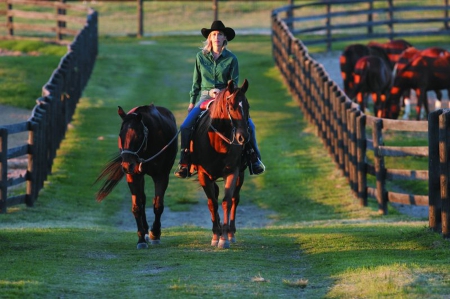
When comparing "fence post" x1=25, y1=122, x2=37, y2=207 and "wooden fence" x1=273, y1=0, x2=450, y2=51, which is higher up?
"wooden fence" x1=273, y1=0, x2=450, y2=51

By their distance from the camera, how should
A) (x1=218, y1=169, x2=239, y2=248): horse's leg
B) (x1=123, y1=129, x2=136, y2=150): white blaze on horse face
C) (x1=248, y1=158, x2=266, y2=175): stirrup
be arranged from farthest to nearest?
(x1=248, y1=158, x2=266, y2=175): stirrup → (x1=218, y1=169, x2=239, y2=248): horse's leg → (x1=123, y1=129, x2=136, y2=150): white blaze on horse face

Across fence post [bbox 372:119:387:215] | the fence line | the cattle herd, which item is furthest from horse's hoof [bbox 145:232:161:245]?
the cattle herd

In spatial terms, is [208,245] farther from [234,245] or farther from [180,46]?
[180,46]

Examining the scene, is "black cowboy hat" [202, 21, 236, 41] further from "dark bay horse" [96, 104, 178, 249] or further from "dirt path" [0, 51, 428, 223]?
"dirt path" [0, 51, 428, 223]

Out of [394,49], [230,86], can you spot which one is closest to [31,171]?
[230,86]

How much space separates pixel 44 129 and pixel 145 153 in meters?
7.50

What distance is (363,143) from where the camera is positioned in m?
19.4

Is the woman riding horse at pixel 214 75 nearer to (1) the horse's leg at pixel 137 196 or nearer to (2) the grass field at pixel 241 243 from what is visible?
(1) the horse's leg at pixel 137 196

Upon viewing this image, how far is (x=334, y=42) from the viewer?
44.6 meters

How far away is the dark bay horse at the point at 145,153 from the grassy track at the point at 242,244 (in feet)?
1.34

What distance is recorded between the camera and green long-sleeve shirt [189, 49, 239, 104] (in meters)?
13.5

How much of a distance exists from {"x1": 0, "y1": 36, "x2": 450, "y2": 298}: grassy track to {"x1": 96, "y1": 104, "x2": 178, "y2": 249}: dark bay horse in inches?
16.0

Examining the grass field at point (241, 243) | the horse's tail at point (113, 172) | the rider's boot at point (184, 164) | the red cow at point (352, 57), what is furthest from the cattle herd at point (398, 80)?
the rider's boot at point (184, 164)

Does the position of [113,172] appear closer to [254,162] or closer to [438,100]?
[254,162]
